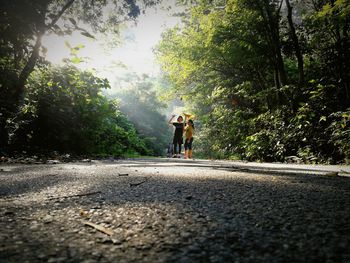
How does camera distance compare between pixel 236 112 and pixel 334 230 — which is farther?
pixel 236 112

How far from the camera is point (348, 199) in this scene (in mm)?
1926

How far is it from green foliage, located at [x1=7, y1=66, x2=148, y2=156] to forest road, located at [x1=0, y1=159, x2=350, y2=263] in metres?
5.66

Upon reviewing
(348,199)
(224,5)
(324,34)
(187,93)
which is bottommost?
(348,199)

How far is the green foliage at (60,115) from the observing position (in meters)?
7.31

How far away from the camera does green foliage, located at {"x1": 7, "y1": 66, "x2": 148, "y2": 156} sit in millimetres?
7309

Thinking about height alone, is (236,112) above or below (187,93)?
below

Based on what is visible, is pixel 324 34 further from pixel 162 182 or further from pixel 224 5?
pixel 162 182

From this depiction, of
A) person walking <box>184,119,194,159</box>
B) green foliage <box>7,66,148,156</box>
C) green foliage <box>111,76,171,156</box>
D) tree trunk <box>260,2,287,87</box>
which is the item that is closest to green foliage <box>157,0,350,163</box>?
tree trunk <box>260,2,287,87</box>

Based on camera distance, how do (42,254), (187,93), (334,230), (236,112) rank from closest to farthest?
(42,254) → (334,230) → (236,112) → (187,93)

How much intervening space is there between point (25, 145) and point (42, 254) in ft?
23.1

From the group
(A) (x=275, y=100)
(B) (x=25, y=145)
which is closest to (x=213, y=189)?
(B) (x=25, y=145)

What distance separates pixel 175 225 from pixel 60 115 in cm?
748

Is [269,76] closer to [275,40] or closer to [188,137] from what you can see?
[275,40]

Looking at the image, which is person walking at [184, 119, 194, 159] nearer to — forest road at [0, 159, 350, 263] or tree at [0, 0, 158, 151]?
tree at [0, 0, 158, 151]
